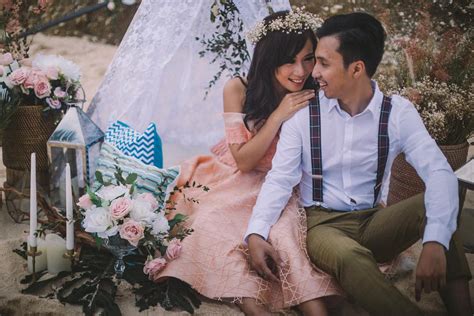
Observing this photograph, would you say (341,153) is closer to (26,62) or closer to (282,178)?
(282,178)

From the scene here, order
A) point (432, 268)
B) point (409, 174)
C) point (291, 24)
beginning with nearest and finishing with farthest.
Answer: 1. point (432, 268)
2. point (291, 24)
3. point (409, 174)

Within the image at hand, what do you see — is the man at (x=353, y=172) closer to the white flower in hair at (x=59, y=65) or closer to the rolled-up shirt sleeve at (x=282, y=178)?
the rolled-up shirt sleeve at (x=282, y=178)

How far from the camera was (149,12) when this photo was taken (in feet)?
13.4

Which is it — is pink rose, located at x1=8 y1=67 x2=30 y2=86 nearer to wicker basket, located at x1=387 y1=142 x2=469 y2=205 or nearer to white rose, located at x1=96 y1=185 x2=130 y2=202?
white rose, located at x1=96 y1=185 x2=130 y2=202

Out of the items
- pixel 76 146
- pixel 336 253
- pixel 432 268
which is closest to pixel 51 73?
pixel 76 146

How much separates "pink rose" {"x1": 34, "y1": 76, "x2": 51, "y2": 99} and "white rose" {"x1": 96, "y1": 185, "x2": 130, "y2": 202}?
49.8 inches

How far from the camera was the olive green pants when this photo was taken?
8.29 feet

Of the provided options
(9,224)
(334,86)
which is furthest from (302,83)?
(9,224)

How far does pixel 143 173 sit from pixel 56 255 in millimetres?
594

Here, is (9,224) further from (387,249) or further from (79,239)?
(387,249)

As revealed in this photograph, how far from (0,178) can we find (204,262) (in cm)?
223

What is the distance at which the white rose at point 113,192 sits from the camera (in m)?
2.81

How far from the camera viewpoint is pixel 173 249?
117 inches

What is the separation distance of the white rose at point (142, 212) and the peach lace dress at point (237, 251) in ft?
0.99
